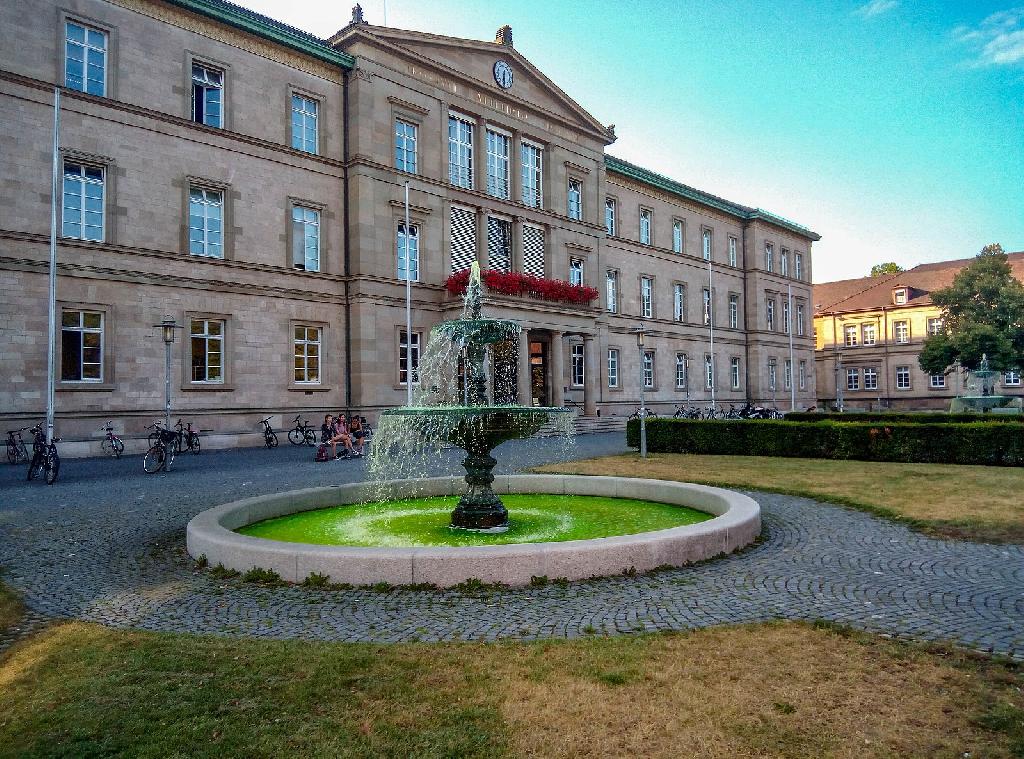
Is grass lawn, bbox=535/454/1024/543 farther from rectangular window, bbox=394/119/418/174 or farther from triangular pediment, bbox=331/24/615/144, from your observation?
triangular pediment, bbox=331/24/615/144

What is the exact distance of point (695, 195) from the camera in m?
50.6

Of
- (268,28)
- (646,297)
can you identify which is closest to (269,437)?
(268,28)

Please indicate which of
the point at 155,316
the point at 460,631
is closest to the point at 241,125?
the point at 155,316

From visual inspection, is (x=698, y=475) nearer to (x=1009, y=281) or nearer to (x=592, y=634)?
(x=592, y=634)

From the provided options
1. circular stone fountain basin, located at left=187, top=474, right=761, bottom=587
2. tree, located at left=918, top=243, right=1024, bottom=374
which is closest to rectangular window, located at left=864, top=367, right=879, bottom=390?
tree, located at left=918, top=243, right=1024, bottom=374

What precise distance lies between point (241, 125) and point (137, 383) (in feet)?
35.8

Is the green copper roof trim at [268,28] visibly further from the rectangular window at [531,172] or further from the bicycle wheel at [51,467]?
the bicycle wheel at [51,467]

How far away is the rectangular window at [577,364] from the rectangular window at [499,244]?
685 centimetres

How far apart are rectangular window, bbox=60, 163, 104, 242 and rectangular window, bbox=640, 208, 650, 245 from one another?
32878 millimetres

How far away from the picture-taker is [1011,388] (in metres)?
62.5

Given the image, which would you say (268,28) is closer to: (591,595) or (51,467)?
(51,467)

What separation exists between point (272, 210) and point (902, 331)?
65.2 meters

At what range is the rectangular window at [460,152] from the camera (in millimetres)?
33750

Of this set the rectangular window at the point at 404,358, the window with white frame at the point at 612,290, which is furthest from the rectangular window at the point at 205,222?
the window with white frame at the point at 612,290
